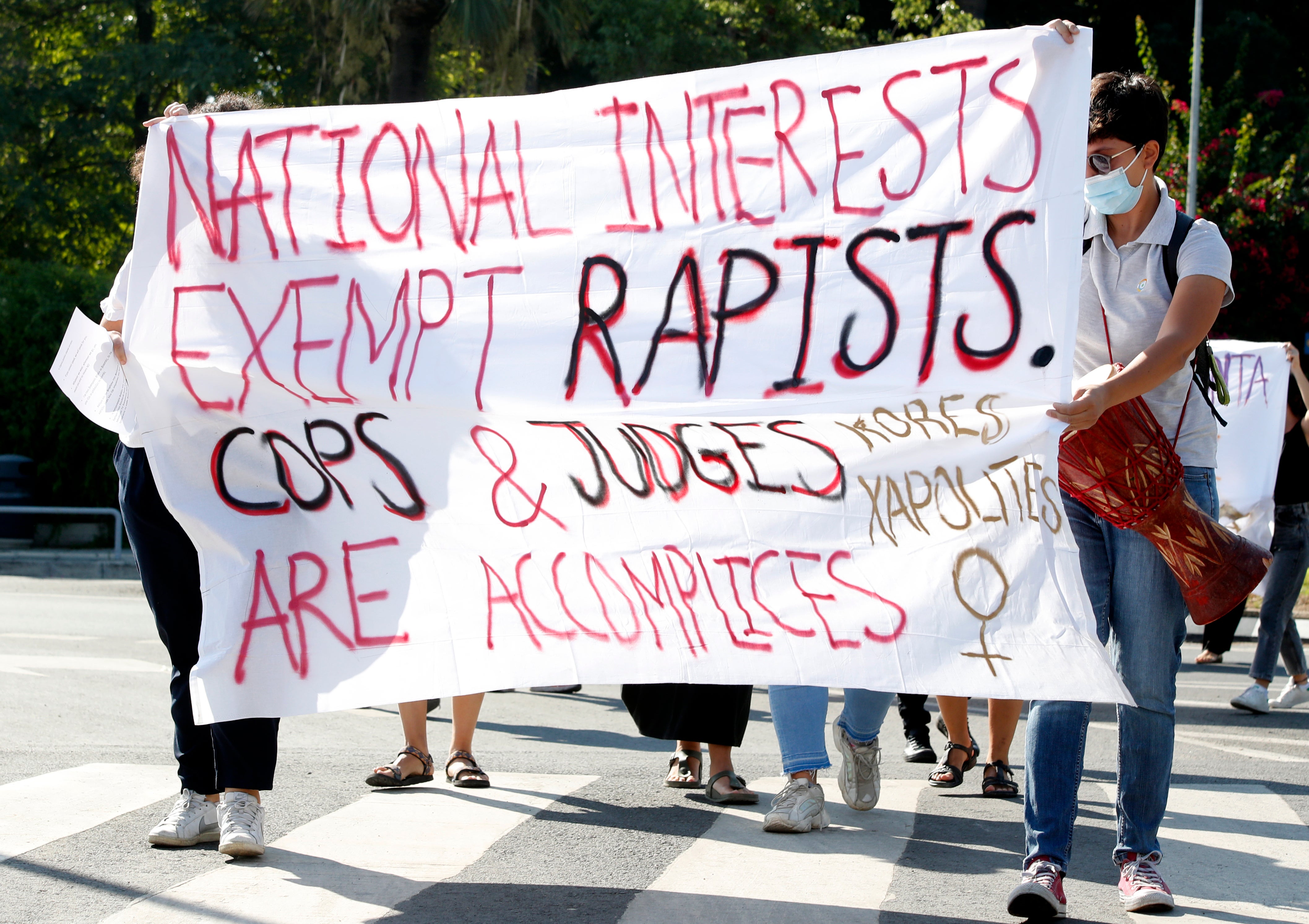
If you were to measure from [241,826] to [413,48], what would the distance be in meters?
9.75

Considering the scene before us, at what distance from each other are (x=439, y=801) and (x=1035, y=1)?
25.7 metres

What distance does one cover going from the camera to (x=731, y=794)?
481 cm

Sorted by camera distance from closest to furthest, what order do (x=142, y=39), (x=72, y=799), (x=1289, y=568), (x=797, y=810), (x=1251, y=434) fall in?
(x=797, y=810) < (x=72, y=799) < (x=1289, y=568) < (x=1251, y=434) < (x=142, y=39)

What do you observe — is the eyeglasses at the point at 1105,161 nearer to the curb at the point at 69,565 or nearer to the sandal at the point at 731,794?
the sandal at the point at 731,794

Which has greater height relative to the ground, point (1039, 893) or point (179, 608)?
point (179, 608)

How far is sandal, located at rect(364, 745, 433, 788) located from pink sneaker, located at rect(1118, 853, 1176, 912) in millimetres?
2532

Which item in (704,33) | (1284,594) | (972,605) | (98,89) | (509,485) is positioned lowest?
(1284,594)

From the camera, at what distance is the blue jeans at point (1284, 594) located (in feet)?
24.8

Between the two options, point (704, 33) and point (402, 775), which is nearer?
point (402, 775)

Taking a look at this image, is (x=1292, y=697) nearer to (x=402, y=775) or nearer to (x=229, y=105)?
(x=402, y=775)

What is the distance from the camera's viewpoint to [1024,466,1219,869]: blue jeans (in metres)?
3.46

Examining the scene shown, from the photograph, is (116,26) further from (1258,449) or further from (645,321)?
(645,321)

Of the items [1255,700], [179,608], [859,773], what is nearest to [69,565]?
[179,608]

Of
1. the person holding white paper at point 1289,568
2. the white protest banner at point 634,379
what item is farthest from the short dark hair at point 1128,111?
the person holding white paper at point 1289,568
